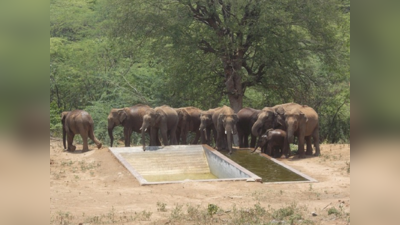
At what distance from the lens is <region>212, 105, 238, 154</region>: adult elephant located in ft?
60.3

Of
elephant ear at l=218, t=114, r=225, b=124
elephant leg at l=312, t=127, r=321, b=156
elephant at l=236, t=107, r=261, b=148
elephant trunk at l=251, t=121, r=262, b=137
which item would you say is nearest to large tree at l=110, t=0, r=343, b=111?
elephant at l=236, t=107, r=261, b=148

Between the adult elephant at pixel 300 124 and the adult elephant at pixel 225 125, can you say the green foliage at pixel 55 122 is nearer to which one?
the adult elephant at pixel 225 125

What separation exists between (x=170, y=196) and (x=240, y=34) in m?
14.5

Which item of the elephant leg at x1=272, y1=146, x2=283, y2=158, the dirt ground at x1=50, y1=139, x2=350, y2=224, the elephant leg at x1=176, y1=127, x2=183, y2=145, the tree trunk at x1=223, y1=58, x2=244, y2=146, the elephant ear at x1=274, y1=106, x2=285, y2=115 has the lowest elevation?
the dirt ground at x1=50, y1=139, x2=350, y2=224

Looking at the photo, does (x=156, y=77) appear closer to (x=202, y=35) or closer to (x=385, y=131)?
(x=202, y=35)

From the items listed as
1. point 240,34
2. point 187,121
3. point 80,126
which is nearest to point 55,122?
point 80,126

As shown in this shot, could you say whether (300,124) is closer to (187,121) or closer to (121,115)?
(187,121)

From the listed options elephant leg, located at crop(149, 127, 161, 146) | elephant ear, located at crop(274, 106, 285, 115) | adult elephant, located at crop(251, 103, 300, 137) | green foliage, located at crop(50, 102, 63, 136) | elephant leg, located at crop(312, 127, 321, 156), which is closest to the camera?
elephant leg, located at crop(312, 127, 321, 156)

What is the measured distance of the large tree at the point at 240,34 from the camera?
23.8 meters

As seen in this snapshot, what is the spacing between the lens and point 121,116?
20.5 meters

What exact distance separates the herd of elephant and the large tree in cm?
422

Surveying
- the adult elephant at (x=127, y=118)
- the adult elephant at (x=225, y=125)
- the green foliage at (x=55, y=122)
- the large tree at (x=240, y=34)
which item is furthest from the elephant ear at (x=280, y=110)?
the green foliage at (x=55, y=122)

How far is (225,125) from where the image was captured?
18.5 m

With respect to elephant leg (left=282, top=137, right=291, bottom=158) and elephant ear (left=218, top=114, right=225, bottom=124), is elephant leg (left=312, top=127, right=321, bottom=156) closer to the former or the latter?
elephant leg (left=282, top=137, right=291, bottom=158)
